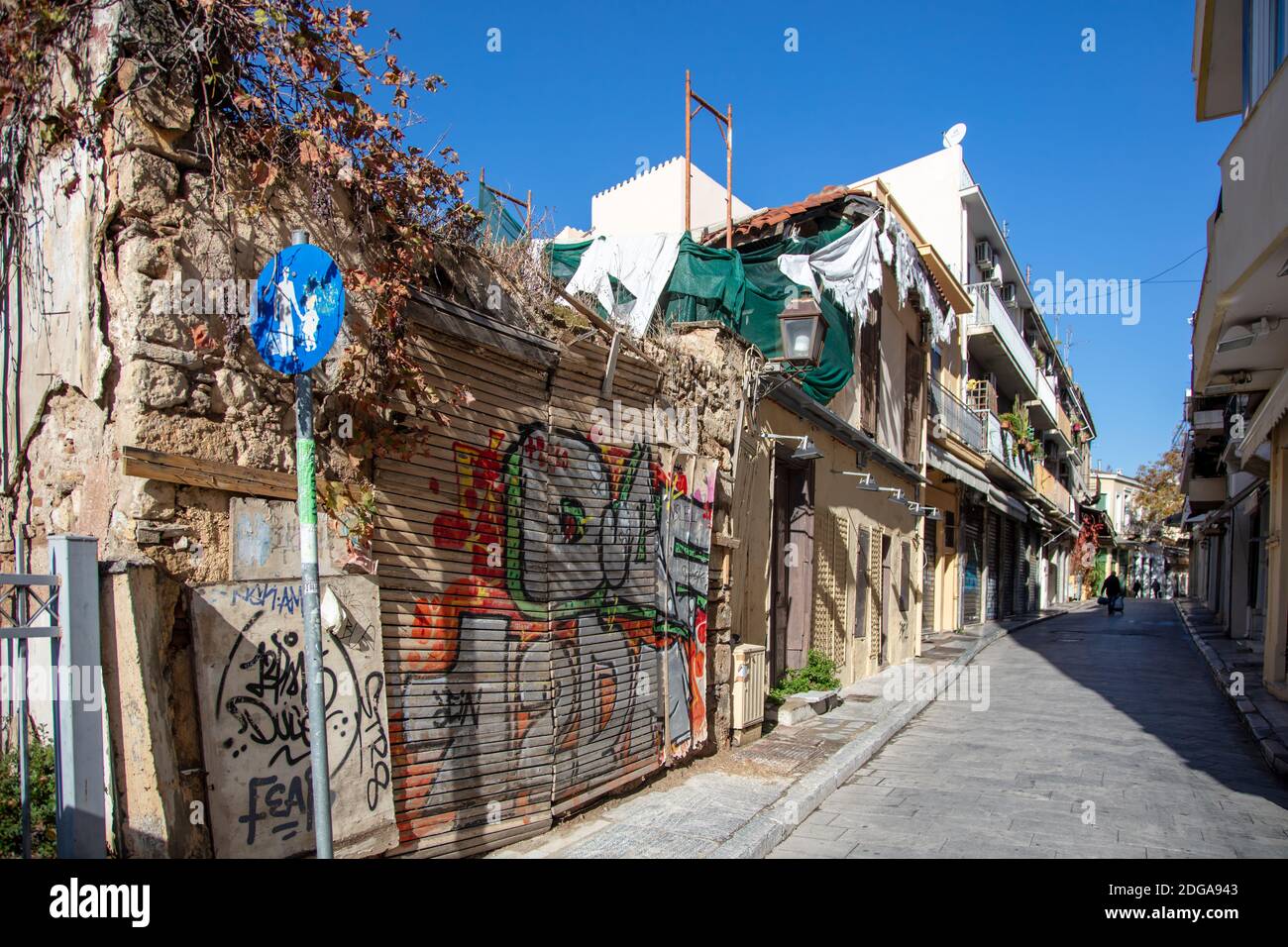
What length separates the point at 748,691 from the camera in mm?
8547

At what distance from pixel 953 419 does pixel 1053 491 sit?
18.3 meters

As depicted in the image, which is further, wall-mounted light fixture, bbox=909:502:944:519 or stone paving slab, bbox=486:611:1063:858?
wall-mounted light fixture, bbox=909:502:944:519

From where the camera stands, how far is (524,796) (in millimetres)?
5652

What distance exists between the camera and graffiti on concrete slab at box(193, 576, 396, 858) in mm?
3844

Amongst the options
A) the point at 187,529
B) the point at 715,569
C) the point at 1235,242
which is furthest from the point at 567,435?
the point at 1235,242

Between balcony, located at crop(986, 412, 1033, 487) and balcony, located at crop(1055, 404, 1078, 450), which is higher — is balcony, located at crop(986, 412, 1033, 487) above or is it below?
below

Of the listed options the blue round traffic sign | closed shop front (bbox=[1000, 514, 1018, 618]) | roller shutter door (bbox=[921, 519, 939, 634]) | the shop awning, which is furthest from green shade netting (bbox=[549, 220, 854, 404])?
closed shop front (bbox=[1000, 514, 1018, 618])

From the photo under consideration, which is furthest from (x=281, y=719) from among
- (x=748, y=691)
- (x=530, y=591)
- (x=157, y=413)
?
(x=748, y=691)

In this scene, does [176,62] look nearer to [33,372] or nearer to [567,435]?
[33,372]

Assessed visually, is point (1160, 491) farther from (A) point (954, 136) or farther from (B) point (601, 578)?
(B) point (601, 578)

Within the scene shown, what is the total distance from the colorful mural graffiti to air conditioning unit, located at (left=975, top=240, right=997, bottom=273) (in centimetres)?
2084

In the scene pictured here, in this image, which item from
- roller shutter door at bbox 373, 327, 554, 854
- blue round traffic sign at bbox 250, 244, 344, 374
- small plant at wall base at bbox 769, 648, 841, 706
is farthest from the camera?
small plant at wall base at bbox 769, 648, 841, 706

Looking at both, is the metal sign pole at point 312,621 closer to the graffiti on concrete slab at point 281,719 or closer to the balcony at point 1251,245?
the graffiti on concrete slab at point 281,719

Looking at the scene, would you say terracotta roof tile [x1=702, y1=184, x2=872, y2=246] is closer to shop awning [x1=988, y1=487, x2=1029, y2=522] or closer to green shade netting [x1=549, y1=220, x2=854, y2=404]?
green shade netting [x1=549, y1=220, x2=854, y2=404]
